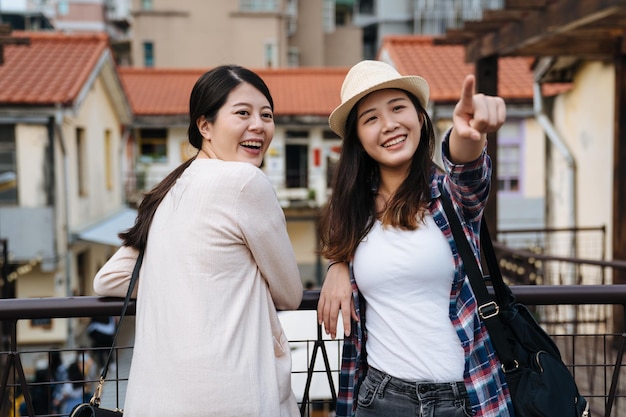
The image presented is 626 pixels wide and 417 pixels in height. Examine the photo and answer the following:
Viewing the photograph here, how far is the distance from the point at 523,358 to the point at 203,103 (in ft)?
3.73

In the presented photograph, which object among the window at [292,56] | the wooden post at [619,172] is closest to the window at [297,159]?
the window at [292,56]

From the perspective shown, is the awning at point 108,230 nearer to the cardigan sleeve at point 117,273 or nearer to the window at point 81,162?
the window at point 81,162

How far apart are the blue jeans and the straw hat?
771 millimetres

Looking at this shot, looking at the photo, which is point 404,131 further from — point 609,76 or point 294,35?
point 294,35

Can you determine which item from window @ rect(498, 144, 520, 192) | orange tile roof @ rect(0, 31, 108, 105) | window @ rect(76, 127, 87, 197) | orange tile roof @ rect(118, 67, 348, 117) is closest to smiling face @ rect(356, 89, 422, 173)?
orange tile roof @ rect(0, 31, 108, 105)

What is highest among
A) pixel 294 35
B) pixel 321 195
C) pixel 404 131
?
pixel 294 35

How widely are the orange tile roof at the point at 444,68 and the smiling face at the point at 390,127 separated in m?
12.3

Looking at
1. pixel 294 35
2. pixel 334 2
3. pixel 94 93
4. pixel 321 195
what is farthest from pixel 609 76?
pixel 334 2

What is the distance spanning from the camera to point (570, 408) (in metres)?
1.87

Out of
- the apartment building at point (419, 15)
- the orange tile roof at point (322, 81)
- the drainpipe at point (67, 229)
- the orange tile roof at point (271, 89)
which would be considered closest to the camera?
the drainpipe at point (67, 229)

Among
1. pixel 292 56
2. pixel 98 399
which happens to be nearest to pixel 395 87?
pixel 98 399

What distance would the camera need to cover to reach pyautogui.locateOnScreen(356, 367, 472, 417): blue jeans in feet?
6.07

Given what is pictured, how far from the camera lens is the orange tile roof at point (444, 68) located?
14555 mm

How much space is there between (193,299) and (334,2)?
106 ft
